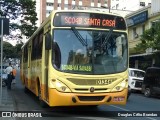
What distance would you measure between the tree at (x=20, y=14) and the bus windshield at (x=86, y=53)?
16385mm

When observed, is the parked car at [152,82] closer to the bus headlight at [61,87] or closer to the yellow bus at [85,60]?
the yellow bus at [85,60]

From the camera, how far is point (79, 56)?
12516 millimetres

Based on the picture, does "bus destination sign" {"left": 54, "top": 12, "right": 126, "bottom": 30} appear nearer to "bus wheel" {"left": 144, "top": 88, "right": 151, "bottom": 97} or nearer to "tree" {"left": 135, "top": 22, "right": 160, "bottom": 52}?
"bus wheel" {"left": 144, "top": 88, "right": 151, "bottom": 97}

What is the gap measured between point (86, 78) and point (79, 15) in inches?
85.2

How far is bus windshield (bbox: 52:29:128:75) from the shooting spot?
40.7 feet

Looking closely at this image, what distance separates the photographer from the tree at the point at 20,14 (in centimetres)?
2847

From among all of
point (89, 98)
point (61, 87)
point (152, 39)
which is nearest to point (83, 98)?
point (89, 98)

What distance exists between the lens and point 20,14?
29594 mm

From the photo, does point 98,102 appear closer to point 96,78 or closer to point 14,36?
point 96,78

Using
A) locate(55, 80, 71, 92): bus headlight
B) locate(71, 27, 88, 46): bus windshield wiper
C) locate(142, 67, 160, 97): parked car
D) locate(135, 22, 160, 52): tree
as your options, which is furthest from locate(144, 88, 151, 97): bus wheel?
locate(55, 80, 71, 92): bus headlight

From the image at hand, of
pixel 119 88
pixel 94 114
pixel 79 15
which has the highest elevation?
pixel 79 15

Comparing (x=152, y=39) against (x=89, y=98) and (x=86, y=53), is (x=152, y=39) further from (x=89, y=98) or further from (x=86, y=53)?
(x=89, y=98)

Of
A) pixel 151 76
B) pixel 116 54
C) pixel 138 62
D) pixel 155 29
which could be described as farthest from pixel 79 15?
pixel 138 62

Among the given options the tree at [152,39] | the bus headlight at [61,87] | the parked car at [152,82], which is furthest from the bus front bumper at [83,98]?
the tree at [152,39]
